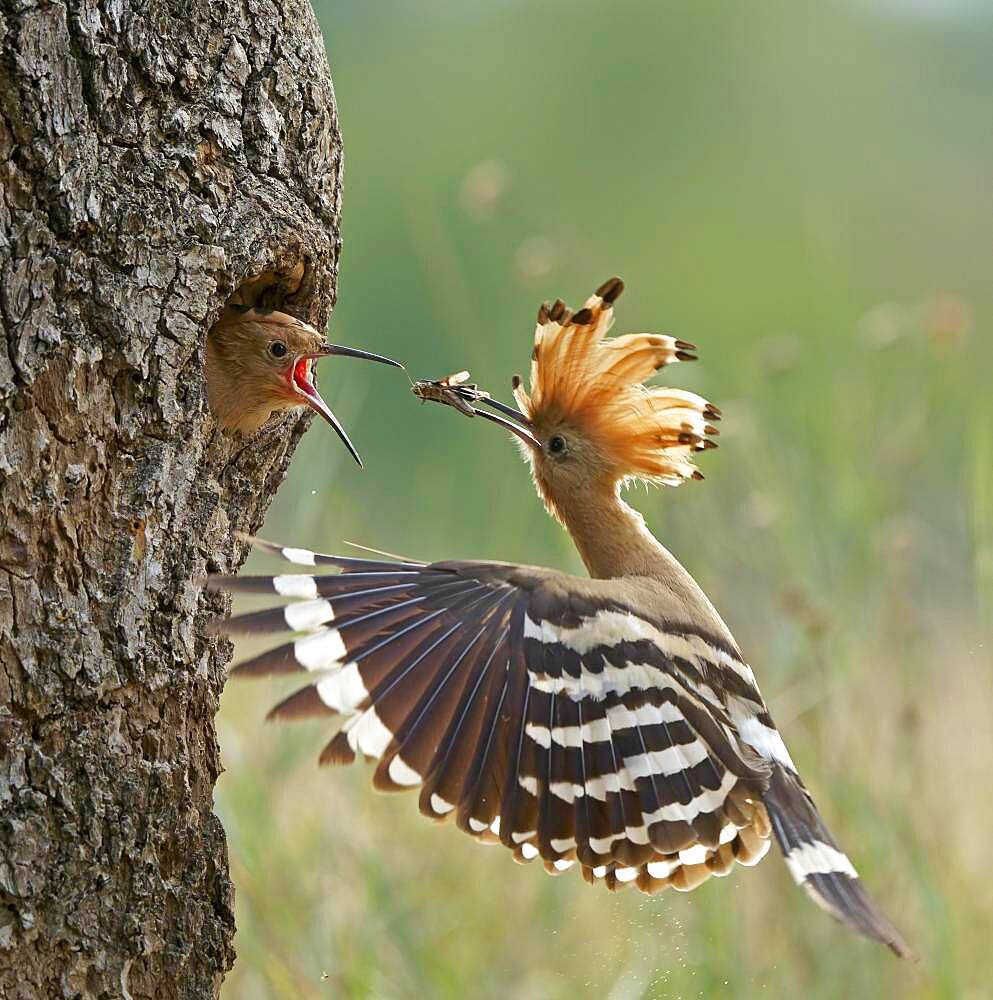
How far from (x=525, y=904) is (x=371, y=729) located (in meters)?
1.66

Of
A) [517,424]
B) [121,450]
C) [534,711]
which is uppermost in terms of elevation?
[517,424]

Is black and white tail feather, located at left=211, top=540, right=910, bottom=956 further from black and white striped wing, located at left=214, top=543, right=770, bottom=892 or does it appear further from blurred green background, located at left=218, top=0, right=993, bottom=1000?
blurred green background, located at left=218, top=0, right=993, bottom=1000

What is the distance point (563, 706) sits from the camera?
2.05 m

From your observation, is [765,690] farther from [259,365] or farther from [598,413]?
[259,365]

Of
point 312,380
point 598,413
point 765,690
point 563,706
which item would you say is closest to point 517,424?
point 598,413

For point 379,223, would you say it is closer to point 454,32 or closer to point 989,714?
point 454,32

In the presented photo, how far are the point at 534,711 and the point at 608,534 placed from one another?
68 cm

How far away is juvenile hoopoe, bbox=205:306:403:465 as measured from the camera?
85.0 inches

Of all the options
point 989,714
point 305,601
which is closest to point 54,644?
point 305,601

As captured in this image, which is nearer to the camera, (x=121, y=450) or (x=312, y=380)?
(x=121, y=450)

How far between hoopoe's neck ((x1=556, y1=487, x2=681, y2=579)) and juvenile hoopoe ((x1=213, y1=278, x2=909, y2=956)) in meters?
0.14

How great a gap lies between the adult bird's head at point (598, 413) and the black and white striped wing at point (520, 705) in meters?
0.43

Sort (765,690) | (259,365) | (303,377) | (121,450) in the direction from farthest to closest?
1. (765,690)
2. (303,377)
3. (259,365)
4. (121,450)

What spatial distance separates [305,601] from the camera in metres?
1.91
